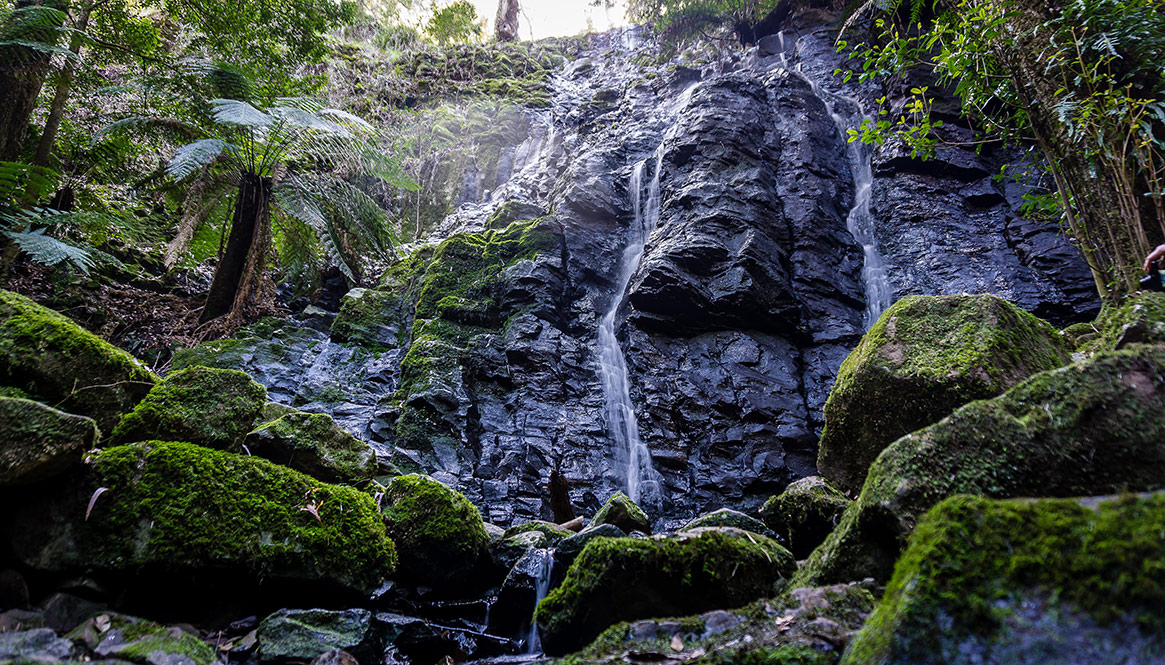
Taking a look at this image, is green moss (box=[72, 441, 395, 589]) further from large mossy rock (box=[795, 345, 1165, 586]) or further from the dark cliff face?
the dark cliff face

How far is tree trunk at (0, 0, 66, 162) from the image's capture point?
607 centimetres

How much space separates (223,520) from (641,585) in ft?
7.84

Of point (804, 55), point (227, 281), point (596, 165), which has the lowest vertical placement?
point (227, 281)

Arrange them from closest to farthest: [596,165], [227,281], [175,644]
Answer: [175,644] → [227,281] → [596,165]

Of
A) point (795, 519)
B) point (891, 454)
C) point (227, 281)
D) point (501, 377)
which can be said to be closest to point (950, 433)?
point (891, 454)

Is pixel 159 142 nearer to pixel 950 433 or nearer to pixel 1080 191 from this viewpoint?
pixel 950 433

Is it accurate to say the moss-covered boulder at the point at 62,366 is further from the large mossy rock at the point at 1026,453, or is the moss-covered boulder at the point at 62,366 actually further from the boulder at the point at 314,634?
the large mossy rock at the point at 1026,453

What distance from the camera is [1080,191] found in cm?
367

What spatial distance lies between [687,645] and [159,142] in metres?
9.77

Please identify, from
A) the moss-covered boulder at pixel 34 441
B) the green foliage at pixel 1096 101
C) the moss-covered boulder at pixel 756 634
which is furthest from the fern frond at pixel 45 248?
the green foliage at pixel 1096 101

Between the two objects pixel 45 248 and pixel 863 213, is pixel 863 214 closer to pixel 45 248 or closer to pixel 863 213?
pixel 863 213

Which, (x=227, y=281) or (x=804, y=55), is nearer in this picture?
(x=227, y=281)

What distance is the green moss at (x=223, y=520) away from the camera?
277 cm

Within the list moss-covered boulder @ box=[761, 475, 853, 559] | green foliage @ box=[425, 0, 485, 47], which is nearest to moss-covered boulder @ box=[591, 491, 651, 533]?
moss-covered boulder @ box=[761, 475, 853, 559]
